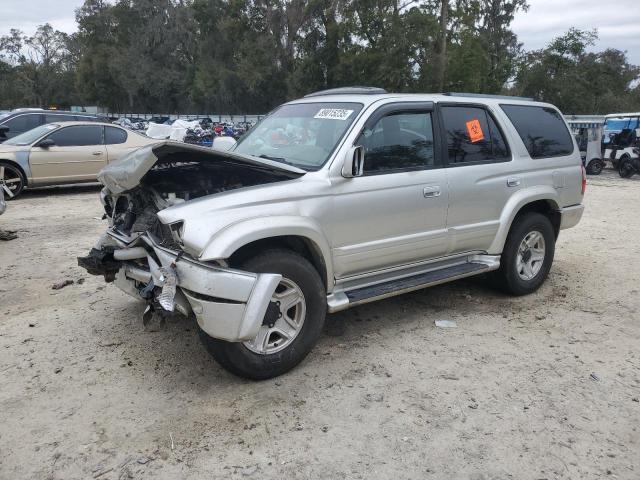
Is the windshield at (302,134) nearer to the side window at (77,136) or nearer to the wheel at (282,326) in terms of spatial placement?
the wheel at (282,326)

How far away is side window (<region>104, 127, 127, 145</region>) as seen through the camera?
37.4 ft

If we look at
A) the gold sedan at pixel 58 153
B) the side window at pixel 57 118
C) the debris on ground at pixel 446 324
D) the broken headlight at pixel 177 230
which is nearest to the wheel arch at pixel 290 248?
A: the broken headlight at pixel 177 230

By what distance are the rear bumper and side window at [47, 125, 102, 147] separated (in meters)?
9.44

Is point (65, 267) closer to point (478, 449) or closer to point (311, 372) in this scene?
point (311, 372)

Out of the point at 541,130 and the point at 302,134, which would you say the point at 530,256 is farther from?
the point at 302,134

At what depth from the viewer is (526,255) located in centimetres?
523

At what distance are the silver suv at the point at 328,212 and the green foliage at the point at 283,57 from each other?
2905 cm

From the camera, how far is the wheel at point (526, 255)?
4.98 meters

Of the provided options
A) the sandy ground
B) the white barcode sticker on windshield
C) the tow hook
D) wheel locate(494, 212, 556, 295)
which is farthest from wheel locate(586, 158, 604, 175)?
the tow hook

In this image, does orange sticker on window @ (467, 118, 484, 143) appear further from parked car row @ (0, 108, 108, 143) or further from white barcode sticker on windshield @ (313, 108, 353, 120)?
parked car row @ (0, 108, 108, 143)

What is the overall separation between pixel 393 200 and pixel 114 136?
30.4 ft

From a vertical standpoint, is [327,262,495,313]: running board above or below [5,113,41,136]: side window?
below

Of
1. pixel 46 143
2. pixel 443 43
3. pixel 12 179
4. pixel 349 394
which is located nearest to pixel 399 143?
pixel 349 394

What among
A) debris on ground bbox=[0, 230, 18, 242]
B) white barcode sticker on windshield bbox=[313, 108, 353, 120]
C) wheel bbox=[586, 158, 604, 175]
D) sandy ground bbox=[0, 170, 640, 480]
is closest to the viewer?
sandy ground bbox=[0, 170, 640, 480]
